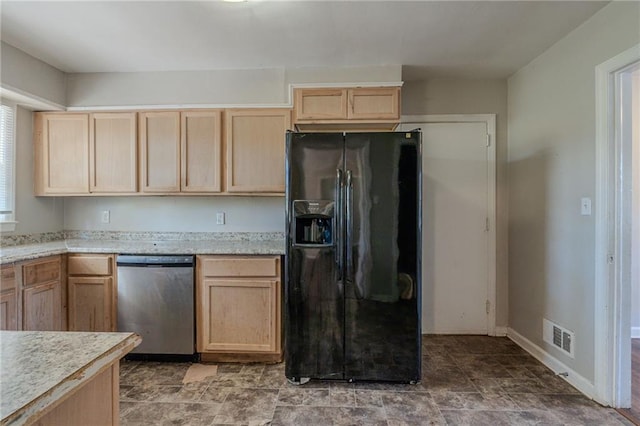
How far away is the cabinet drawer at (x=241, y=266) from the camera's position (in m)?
2.55

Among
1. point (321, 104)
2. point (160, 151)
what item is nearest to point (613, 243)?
point (321, 104)

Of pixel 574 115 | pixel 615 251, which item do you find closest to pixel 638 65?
pixel 574 115

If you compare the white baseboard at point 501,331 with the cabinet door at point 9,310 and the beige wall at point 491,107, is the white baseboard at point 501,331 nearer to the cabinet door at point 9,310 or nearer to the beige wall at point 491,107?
the beige wall at point 491,107

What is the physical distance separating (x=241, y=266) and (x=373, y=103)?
5.53ft

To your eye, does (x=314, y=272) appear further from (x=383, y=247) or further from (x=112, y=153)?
(x=112, y=153)

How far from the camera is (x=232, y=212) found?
10.3ft

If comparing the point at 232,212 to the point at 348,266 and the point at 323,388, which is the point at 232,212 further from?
the point at 323,388

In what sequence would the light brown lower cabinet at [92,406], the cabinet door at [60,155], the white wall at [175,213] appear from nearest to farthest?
the light brown lower cabinet at [92,406] → the cabinet door at [60,155] → the white wall at [175,213]

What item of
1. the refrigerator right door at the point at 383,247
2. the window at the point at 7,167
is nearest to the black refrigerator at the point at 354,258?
the refrigerator right door at the point at 383,247

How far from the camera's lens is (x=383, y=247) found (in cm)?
223

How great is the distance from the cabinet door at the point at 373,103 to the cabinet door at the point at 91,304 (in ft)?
7.85

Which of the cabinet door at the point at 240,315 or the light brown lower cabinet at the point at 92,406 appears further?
the cabinet door at the point at 240,315

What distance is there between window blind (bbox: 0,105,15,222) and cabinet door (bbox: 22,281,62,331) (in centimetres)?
75

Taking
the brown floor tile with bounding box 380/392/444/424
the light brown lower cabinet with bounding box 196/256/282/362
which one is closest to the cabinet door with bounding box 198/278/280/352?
the light brown lower cabinet with bounding box 196/256/282/362
